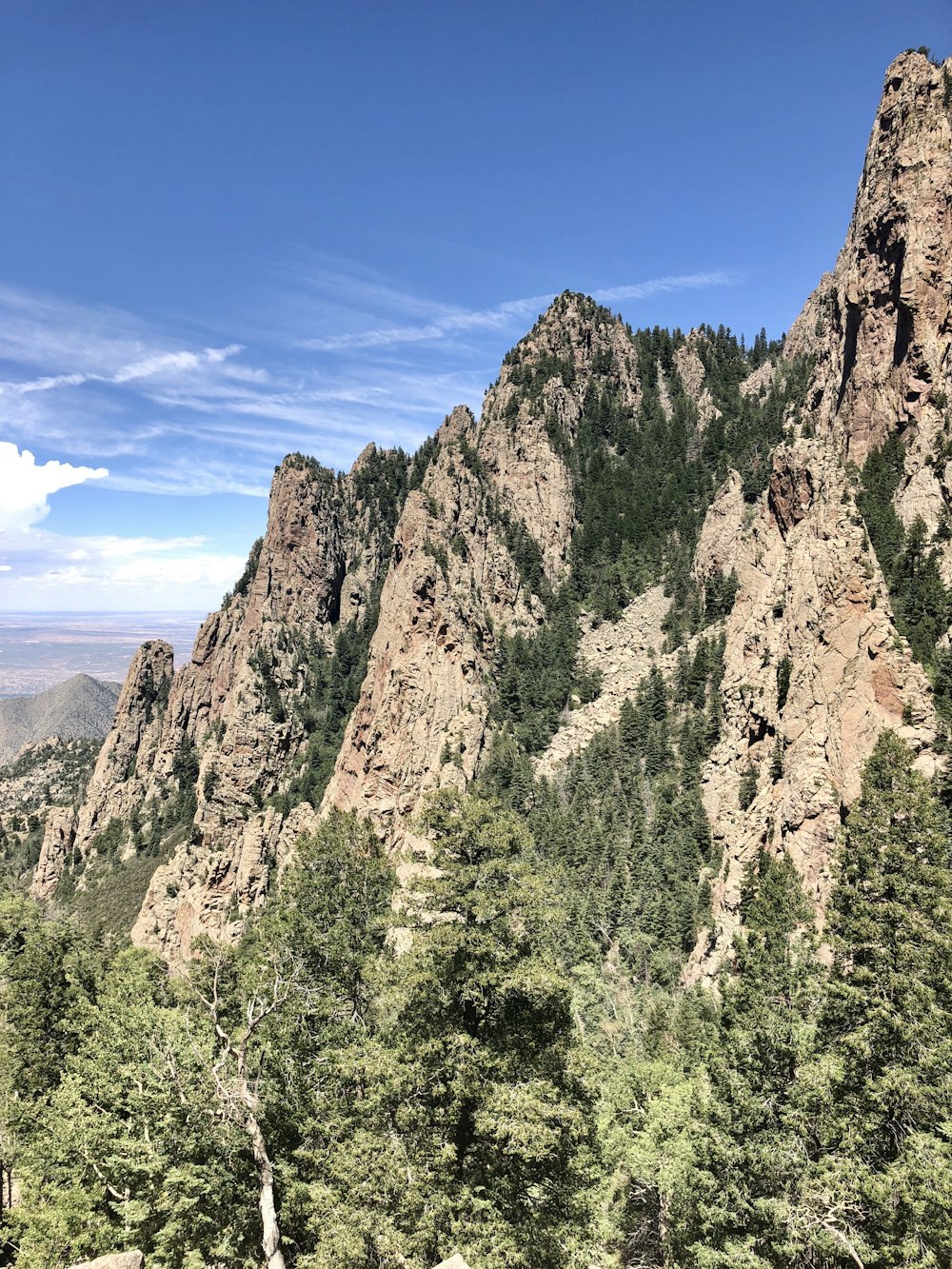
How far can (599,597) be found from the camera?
394 feet

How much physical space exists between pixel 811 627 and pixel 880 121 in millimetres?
77602

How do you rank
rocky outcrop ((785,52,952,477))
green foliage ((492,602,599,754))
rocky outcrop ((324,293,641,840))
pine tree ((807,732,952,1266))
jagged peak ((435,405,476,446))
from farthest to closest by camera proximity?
1. jagged peak ((435,405,476,446))
2. green foliage ((492,602,599,754))
3. rocky outcrop ((324,293,641,840))
4. rocky outcrop ((785,52,952,477))
5. pine tree ((807,732,952,1266))

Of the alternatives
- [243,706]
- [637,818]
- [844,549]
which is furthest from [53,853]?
[844,549]

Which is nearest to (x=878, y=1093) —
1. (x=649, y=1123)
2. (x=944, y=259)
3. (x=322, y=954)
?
(x=649, y=1123)

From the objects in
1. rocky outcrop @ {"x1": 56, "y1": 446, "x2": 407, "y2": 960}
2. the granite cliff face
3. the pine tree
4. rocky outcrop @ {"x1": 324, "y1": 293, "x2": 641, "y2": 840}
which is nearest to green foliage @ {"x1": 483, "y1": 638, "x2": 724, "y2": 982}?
the granite cliff face

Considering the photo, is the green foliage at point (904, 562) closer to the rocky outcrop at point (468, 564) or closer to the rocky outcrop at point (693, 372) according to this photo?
the rocky outcrop at point (468, 564)

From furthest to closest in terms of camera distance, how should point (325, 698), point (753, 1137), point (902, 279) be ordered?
point (325, 698)
point (902, 279)
point (753, 1137)

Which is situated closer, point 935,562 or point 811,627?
point 811,627

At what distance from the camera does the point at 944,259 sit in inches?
2783

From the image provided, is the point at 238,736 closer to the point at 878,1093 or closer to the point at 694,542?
the point at 694,542

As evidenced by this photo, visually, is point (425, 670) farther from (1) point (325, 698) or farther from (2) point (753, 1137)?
(2) point (753, 1137)

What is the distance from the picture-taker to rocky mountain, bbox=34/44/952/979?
45.2 m

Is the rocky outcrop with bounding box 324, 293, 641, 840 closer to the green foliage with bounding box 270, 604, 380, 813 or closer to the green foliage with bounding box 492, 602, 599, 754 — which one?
the green foliage with bounding box 492, 602, 599, 754

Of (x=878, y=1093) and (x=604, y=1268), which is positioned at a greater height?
(x=878, y=1093)
